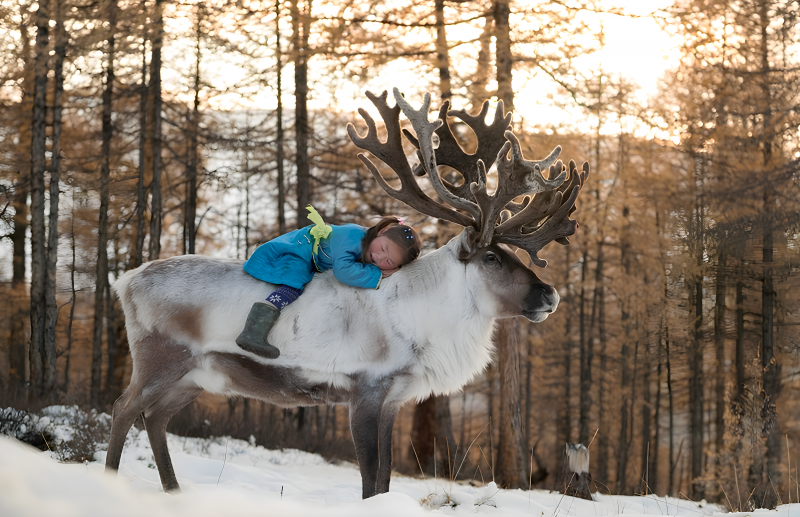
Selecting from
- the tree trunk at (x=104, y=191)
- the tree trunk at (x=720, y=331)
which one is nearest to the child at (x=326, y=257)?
the tree trunk at (x=720, y=331)

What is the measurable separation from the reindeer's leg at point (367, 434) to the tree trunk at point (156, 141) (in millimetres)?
9460

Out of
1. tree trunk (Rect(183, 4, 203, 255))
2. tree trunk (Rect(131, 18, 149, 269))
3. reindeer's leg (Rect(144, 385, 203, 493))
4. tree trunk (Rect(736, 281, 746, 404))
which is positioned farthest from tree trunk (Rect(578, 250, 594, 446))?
reindeer's leg (Rect(144, 385, 203, 493))

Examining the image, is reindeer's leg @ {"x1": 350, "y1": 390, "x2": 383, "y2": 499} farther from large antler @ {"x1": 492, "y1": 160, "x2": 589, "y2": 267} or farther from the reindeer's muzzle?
large antler @ {"x1": 492, "y1": 160, "x2": 589, "y2": 267}

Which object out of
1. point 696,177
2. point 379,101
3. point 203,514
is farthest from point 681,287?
point 203,514

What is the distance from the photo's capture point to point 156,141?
42.3 feet

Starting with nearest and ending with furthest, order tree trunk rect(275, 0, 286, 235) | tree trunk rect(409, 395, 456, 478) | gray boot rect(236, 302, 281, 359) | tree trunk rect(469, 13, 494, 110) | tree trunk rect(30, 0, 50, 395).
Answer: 1. gray boot rect(236, 302, 281, 359)
2. tree trunk rect(469, 13, 494, 110)
3. tree trunk rect(409, 395, 456, 478)
4. tree trunk rect(30, 0, 50, 395)
5. tree trunk rect(275, 0, 286, 235)

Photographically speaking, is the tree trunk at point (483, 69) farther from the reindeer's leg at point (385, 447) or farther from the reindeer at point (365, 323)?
the reindeer's leg at point (385, 447)

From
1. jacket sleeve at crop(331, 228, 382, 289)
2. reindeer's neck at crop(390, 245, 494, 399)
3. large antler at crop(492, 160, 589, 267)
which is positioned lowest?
reindeer's neck at crop(390, 245, 494, 399)

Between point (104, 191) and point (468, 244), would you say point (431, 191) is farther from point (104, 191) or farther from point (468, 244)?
point (104, 191)

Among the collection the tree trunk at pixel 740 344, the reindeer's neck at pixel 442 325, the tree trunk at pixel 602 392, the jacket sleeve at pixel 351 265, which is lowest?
the tree trunk at pixel 602 392

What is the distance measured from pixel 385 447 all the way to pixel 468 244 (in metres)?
1.42

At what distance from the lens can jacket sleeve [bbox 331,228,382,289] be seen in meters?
3.74

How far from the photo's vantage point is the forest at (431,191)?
9289mm

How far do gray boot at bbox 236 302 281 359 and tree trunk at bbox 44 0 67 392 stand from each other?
380 inches
